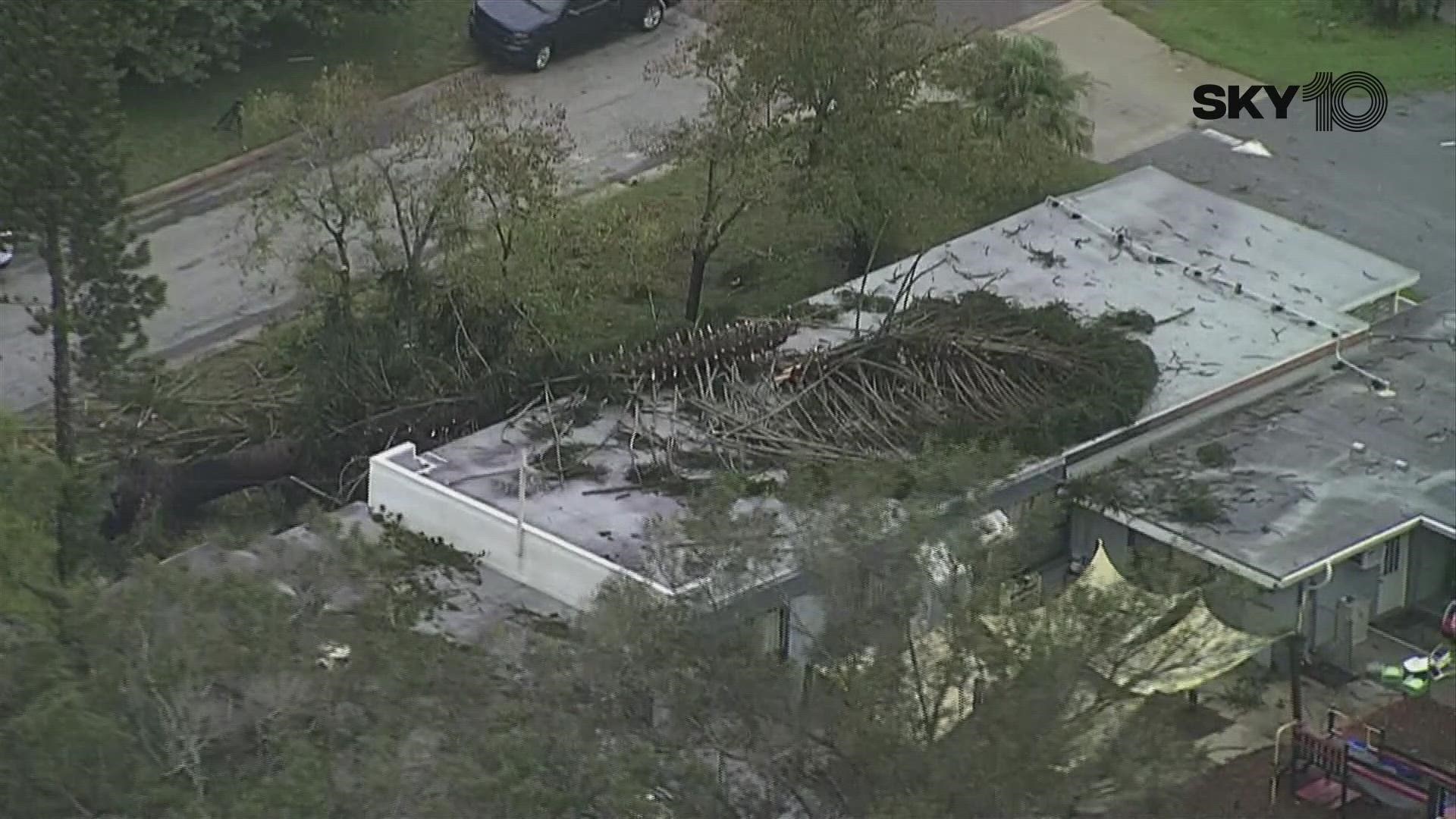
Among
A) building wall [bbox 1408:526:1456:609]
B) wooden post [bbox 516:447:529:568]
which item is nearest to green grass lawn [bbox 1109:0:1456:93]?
building wall [bbox 1408:526:1456:609]

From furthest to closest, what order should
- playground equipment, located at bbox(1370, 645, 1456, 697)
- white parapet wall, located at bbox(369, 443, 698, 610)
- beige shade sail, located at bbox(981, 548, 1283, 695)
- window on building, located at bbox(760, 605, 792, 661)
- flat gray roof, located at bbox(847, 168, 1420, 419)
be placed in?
flat gray roof, located at bbox(847, 168, 1420, 419)
playground equipment, located at bbox(1370, 645, 1456, 697)
white parapet wall, located at bbox(369, 443, 698, 610)
window on building, located at bbox(760, 605, 792, 661)
beige shade sail, located at bbox(981, 548, 1283, 695)

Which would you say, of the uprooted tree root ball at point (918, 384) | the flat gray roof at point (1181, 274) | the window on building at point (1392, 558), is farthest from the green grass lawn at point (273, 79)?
the window on building at point (1392, 558)

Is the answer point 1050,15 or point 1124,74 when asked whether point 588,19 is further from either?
point 1124,74

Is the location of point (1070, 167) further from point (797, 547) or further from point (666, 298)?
point (797, 547)

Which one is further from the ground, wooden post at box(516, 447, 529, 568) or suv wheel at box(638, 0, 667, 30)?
wooden post at box(516, 447, 529, 568)

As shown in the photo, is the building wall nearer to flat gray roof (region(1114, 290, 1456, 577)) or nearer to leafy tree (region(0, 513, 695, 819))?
flat gray roof (region(1114, 290, 1456, 577))

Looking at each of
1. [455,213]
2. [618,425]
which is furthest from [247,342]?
[618,425]

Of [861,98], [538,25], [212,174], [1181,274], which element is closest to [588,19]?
[538,25]
